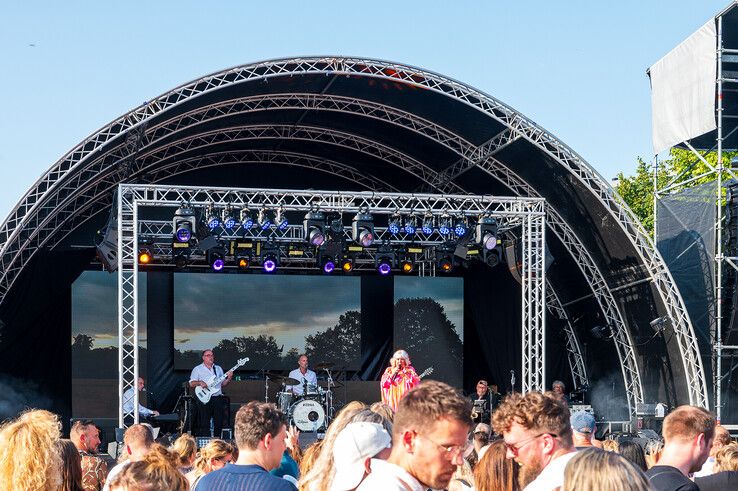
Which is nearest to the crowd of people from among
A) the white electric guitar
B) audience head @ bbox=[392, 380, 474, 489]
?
audience head @ bbox=[392, 380, 474, 489]

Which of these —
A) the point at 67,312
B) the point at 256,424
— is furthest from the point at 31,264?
the point at 256,424

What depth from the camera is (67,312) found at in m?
21.5

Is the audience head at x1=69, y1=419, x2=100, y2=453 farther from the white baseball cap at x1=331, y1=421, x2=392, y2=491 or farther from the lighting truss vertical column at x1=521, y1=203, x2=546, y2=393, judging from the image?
the lighting truss vertical column at x1=521, y1=203, x2=546, y2=393

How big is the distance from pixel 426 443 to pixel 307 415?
15.6m

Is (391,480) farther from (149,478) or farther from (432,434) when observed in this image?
(149,478)

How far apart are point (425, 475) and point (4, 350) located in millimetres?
19059

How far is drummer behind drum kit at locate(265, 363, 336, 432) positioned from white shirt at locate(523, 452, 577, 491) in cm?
1412

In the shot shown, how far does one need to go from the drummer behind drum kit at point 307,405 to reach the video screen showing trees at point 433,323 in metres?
3.95

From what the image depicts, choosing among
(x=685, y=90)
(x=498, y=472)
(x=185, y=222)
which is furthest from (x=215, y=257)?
(x=498, y=472)

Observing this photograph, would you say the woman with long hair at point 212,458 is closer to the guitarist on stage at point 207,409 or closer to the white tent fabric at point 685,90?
the guitarist on stage at point 207,409

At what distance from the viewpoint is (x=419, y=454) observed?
119 inches

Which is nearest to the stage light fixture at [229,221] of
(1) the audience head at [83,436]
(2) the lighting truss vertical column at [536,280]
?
(2) the lighting truss vertical column at [536,280]

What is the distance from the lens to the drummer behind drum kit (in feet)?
60.1

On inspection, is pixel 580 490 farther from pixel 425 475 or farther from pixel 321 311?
pixel 321 311
